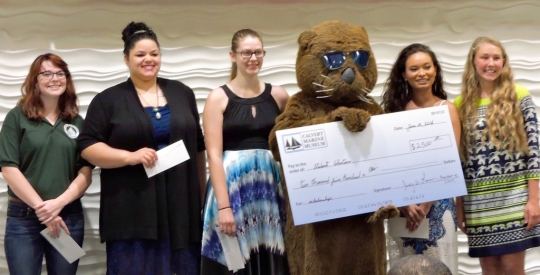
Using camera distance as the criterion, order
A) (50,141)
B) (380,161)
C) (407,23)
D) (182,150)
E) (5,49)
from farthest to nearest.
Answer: (407,23) < (5,49) < (50,141) < (182,150) < (380,161)

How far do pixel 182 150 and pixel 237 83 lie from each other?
1.22 ft

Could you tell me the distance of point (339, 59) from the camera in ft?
7.42

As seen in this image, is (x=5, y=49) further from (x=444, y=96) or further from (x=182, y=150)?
(x=444, y=96)

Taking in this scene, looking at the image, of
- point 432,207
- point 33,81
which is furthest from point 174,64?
point 432,207

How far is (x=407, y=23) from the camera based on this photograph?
3455 millimetres

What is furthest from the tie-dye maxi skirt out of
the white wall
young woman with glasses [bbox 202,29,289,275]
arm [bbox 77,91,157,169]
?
the white wall

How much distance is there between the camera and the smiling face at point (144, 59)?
2.47m

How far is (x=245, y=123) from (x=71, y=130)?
2.68ft

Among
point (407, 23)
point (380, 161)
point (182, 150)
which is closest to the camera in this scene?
point (380, 161)

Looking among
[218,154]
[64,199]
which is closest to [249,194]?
[218,154]

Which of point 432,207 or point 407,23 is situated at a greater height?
point 407,23

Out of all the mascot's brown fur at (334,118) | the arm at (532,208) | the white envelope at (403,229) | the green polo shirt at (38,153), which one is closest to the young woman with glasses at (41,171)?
the green polo shirt at (38,153)

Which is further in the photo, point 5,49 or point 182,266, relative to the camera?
point 5,49

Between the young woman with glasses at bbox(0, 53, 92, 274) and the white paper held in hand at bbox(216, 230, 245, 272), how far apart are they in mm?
714
